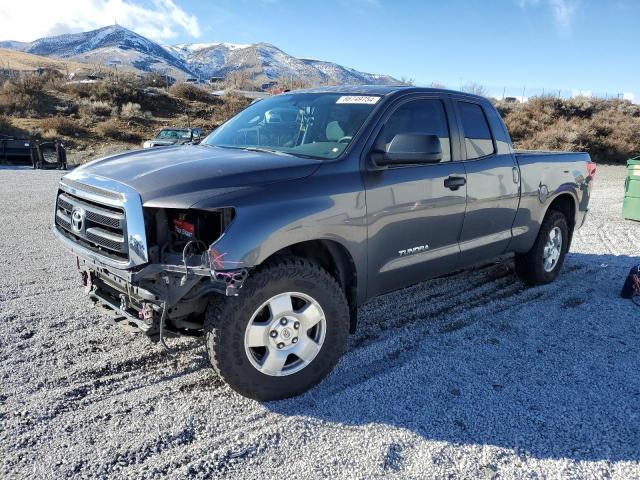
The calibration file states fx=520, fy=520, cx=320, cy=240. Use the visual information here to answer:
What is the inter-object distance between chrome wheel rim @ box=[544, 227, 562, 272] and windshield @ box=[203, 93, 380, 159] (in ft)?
9.71

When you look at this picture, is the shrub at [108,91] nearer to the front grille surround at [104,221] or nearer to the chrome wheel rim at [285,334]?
the front grille surround at [104,221]

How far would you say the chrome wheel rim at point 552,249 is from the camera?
577 centimetres

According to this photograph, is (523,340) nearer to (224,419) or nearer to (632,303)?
(632,303)

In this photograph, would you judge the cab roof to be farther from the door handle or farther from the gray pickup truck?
the door handle

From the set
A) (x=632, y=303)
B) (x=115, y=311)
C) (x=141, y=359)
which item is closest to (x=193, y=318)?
(x=115, y=311)

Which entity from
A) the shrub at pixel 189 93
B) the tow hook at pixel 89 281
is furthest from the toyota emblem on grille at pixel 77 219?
the shrub at pixel 189 93

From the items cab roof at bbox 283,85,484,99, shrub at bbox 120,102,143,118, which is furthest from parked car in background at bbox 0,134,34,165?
cab roof at bbox 283,85,484,99

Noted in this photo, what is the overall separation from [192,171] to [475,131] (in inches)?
108

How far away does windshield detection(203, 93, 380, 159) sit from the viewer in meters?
3.80

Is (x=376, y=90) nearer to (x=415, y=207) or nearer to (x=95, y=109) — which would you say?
(x=415, y=207)

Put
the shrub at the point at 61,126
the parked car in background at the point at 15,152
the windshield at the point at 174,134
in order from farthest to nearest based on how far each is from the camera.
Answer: the shrub at the point at 61,126, the windshield at the point at 174,134, the parked car in background at the point at 15,152

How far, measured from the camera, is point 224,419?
309 cm

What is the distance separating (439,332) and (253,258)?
83.3 inches

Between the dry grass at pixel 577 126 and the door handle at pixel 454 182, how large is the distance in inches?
937
